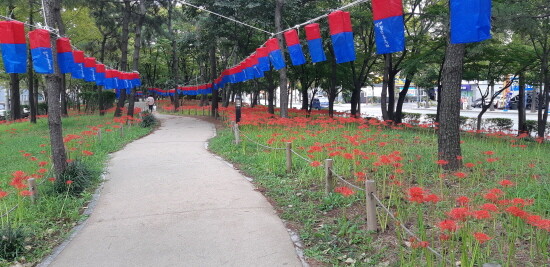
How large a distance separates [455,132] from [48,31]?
7644mm

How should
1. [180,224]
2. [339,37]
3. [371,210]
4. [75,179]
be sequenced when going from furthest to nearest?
[339,37], [75,179], [180,224], [371,210]

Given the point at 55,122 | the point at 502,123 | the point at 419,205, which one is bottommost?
the point at 419,205

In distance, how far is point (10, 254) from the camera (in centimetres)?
417

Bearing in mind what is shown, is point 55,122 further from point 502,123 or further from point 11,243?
point 502,123

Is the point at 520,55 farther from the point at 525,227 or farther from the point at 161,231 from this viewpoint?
the point at 161,231

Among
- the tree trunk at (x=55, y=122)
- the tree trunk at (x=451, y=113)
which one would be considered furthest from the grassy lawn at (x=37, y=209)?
the tree trunk at (x=451, y=113)

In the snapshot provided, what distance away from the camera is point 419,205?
414 cm

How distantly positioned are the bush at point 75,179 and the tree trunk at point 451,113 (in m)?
6.57

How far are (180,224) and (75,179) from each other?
2830 mm

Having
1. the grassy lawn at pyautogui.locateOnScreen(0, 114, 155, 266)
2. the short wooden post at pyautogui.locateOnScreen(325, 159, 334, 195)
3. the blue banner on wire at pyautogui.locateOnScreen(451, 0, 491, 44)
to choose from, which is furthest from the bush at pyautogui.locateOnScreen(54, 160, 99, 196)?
the blue banner on wire at pyautogui.locateOnScreen(451, 0, 491, 44)

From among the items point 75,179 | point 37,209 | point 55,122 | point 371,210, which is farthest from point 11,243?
point 371,210

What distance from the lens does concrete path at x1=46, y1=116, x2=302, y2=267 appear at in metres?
4.14

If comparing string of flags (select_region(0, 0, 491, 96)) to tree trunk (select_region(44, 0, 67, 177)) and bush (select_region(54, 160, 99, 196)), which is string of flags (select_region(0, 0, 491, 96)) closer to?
tree trunk (select_region(44, 0, 67, 177))

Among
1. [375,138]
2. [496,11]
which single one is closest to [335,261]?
[375,138]
